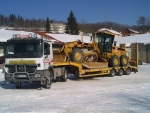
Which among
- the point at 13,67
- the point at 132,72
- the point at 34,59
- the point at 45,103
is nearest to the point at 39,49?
the point at 34,59

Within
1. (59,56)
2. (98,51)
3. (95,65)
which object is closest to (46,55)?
(59,56)

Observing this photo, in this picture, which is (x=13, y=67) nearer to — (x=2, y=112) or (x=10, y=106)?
(x=10, y=106)

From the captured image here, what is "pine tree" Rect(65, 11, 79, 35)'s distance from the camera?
78562 millimetres

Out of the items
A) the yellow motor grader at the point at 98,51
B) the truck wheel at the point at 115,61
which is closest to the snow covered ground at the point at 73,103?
the yellow motor grader at the point at 98,51

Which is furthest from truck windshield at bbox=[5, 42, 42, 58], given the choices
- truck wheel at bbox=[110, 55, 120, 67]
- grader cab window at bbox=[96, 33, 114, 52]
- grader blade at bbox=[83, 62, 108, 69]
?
truck wheel at bbox=[110, 55, 120, 67]

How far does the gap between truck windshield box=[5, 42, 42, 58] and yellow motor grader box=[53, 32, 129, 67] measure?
13.6 feet

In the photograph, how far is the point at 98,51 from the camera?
18312mm

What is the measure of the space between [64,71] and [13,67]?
4235 millimetres

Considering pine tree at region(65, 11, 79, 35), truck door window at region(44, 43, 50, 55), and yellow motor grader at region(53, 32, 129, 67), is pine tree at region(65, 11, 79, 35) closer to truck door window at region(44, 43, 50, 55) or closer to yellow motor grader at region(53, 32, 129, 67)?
yellow motor grader at region(53, 32, 129, 67)

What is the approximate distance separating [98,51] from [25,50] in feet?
26.8

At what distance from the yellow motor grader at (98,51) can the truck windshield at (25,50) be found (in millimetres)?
4144

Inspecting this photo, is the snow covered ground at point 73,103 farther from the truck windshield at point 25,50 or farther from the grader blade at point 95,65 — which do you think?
the grader blade at point 95,65

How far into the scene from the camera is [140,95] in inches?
399

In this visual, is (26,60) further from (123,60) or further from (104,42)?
(123,60)
